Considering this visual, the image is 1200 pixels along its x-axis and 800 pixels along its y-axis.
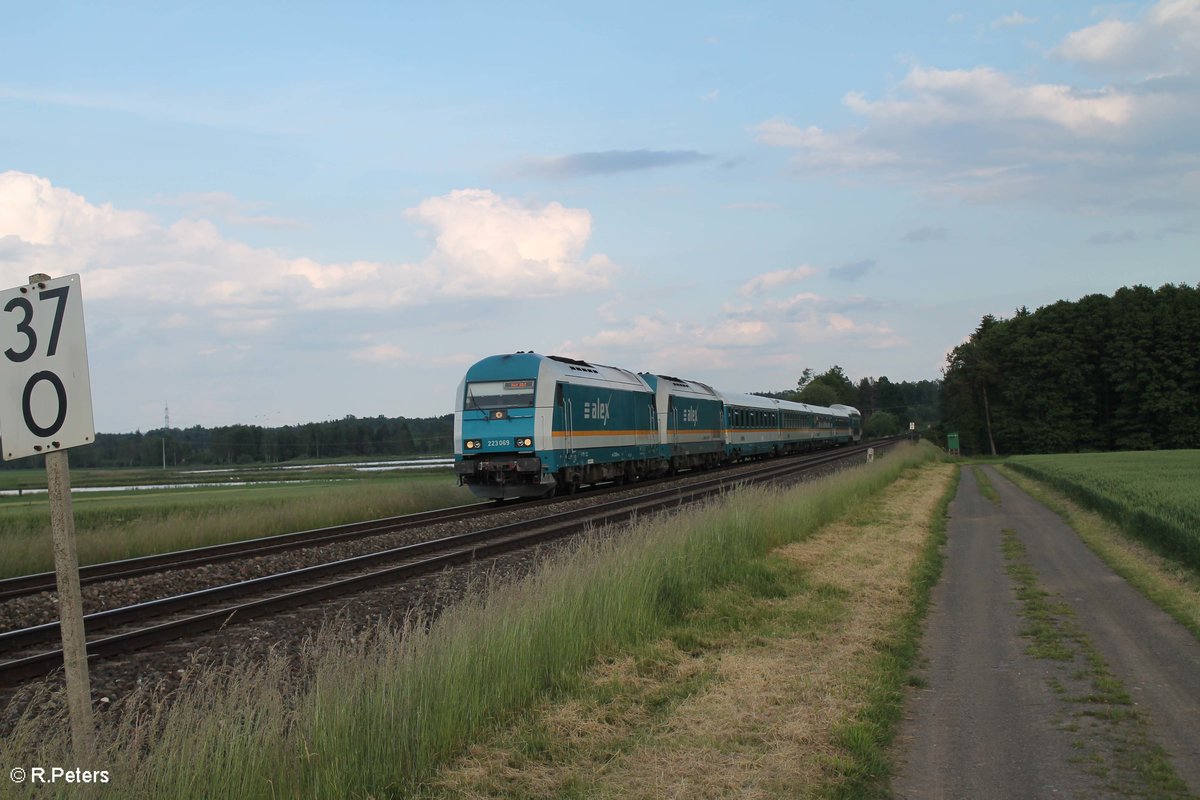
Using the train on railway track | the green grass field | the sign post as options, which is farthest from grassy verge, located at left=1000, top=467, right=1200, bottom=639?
the train on railway track

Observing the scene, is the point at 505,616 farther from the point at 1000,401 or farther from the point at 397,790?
the point at 1000,401

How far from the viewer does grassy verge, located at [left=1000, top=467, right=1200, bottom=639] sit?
10922mm

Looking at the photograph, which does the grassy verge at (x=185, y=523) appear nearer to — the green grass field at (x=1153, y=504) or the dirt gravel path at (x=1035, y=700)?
the dirt gravel path at (x=1035, y=700)

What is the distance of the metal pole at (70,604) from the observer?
428 centimetres

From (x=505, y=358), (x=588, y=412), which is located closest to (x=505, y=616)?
(x=505, y=358)

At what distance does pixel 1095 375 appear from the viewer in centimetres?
9238

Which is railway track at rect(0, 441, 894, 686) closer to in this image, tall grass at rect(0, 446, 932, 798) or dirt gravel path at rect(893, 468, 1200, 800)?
tall grass at rect(0, 446, 932, 798)

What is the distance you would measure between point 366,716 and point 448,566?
27.9ft

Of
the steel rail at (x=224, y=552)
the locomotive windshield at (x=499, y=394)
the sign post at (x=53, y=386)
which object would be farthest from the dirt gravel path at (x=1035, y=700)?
the locomotive windshield at (x=499, y=394)

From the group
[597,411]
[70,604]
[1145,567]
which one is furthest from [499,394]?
[70,604]

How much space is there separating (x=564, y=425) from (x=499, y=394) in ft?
6.64

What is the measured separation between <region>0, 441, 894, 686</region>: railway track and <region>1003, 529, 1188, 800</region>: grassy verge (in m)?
8.01

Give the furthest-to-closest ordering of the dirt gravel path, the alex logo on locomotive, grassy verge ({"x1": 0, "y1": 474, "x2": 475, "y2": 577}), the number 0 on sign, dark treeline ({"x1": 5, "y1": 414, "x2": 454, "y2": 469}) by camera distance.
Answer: dark treeline ({"x1": 5, "y1": 414, "x2": 454, "y2": 469}) → the alex logo on locomotive → grassy verge ({"x1": 0, "y1": 474, "x2": 475, "y2": 577}) → the dirt gravel path → the number 0 on sign

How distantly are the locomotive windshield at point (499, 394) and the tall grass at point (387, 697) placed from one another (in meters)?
14.3
